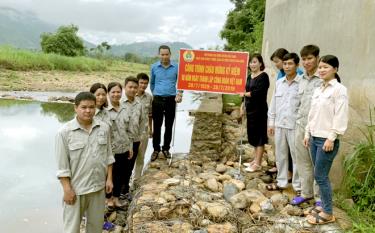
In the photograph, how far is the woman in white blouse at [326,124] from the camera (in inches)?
117

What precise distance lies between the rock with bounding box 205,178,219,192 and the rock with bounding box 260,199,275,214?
28.4 inches

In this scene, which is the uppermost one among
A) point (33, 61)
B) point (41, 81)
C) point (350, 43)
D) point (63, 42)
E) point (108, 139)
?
point (63, 42)

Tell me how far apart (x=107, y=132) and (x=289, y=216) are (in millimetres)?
1966

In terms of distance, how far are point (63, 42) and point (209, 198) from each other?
1344 inches

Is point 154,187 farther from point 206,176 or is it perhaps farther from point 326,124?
point 326,124

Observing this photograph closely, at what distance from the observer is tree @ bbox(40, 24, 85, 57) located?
3412 centimetres

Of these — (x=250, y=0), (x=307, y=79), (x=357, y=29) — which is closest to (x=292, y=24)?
(x=357, y=29)

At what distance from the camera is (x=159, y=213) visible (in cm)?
365

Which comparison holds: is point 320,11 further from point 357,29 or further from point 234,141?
point 234,141

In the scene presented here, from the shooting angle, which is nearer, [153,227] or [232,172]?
[153,227]

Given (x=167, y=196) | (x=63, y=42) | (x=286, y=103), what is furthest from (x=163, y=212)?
(x=63, y=42)

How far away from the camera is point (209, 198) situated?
3977 mm

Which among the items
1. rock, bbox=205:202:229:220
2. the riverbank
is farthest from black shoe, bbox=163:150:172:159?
the riverbank

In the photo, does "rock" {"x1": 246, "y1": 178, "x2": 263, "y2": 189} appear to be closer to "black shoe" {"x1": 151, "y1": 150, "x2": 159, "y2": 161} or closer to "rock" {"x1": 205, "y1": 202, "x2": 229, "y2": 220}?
"rock" {"x1": 205, "y1": 202, "x2": 229, "y2": 220}
